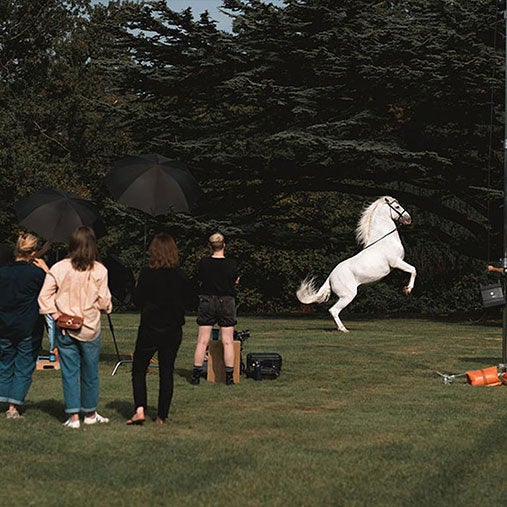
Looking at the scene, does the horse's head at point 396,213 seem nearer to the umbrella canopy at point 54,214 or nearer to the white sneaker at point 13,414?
the umbrella canopy at point 54,214

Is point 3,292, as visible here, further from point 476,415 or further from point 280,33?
point 280,33

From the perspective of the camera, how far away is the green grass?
24.3 feet

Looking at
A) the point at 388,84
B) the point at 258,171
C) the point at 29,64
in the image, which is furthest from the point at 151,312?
the point at 29,64

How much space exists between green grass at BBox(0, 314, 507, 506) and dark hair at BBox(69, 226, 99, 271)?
1535 mm

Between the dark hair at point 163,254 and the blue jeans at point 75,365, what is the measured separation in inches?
37.1

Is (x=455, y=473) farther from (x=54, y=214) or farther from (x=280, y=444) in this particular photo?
(x=54, y=214)

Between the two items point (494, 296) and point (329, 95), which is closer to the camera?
point (494, 296)

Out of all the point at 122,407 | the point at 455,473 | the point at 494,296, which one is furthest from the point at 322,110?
the point at 455,473

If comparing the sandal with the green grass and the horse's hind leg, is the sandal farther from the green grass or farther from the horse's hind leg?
the horse's hind leg

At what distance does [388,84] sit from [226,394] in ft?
56.0

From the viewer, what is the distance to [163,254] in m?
10.4

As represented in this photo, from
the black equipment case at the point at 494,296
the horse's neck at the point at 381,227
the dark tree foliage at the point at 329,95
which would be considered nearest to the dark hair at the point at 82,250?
the black equipment case at the point at 494,296

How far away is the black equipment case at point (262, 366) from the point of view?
13.8 meters

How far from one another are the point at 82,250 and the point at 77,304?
1.66ft
